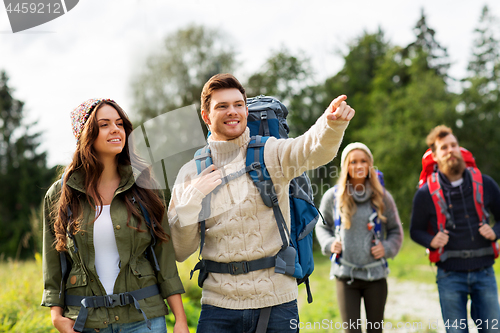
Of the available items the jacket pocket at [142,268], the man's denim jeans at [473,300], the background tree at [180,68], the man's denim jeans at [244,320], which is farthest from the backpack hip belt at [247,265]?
the background tree at [180,68]

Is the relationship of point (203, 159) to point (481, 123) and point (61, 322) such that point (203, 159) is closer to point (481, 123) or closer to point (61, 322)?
point (61, 322)

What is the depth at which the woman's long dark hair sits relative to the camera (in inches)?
101

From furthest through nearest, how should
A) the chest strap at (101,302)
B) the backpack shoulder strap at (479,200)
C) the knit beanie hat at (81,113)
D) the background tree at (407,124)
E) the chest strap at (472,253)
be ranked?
the background tree at (407,124)
the backpack shoulder strap at (479,200)
the chest strap at (472,253)
the knit beanie hat at (81,113)
the chest strap at (101,302)

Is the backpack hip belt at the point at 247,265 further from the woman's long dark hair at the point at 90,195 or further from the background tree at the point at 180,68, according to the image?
the background tree at the point at 180,68

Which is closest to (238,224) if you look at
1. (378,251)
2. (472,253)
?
(378,251)

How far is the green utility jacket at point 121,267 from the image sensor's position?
8.20 ft

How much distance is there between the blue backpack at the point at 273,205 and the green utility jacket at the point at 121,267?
284mm

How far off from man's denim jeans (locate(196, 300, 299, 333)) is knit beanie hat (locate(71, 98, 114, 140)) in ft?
4.89

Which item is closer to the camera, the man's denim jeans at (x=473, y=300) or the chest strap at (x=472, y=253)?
the man's denim jeans at (x=473, y=300)

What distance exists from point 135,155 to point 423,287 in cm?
864

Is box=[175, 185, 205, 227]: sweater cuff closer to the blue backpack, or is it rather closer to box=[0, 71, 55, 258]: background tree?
the blue backpack

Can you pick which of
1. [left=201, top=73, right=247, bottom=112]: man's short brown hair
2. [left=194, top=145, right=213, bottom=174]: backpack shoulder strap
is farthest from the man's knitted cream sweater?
[left=201, top=73, right=247, bottom=112]: man's short brown hair

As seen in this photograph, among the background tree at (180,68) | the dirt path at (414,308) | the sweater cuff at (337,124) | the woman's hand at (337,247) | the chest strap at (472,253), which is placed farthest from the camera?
the background tree at (180,68)

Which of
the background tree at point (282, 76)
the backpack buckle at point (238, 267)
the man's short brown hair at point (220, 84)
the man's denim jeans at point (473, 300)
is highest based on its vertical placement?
the background tree at point (282, 76)
